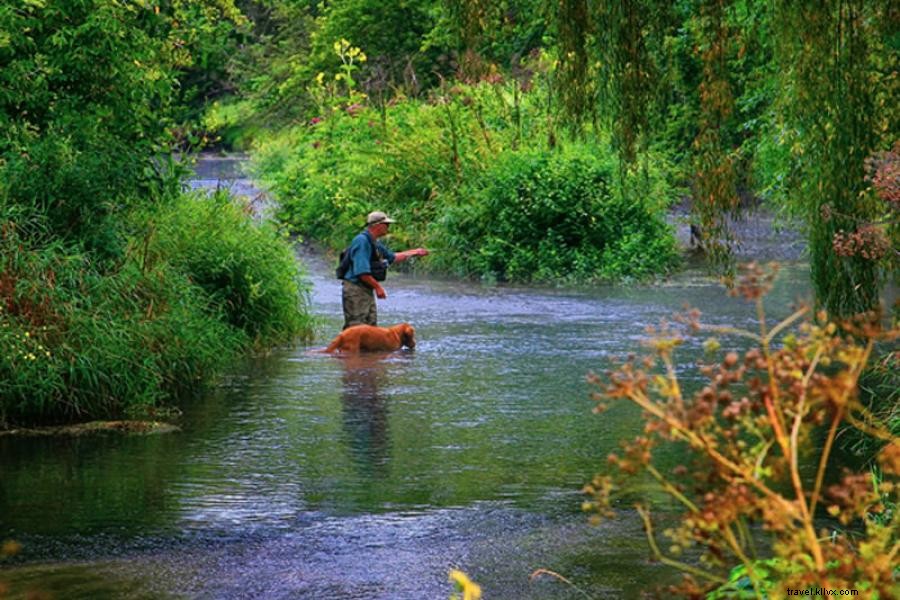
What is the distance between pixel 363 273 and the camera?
17047 mm

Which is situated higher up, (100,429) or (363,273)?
(363,273)

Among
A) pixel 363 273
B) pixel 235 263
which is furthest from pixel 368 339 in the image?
pixel 235 263

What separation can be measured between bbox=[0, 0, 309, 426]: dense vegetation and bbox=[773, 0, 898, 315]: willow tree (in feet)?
19.2

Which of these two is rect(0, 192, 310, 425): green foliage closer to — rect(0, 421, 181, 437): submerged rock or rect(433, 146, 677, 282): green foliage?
rect(0, 421, 181, 437): submerged rock

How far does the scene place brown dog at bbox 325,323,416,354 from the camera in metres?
16.9

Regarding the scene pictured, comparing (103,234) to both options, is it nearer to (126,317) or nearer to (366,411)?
(126,317)

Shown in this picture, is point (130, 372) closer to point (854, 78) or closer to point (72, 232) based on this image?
point (72, 232)

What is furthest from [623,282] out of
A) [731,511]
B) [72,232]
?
[731,511]

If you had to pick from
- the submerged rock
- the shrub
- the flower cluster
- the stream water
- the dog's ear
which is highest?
the flower cluster

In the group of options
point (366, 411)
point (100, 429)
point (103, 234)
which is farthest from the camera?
point (103, 234)

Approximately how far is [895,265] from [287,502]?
389 centimetres

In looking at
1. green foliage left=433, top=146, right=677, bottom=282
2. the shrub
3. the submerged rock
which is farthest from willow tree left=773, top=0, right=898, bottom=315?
green foliage left=433, top=146, right=677, bottom=282

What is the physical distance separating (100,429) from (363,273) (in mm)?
5050

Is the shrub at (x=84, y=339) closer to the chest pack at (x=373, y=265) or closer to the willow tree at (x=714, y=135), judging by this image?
the chest pack at (x=373, y=265)
